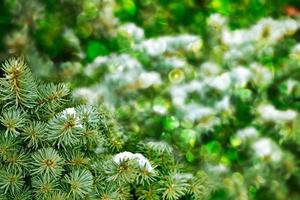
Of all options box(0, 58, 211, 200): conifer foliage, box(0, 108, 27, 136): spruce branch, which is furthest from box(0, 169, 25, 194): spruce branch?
box(0, 108, 27, 136): spruce branch

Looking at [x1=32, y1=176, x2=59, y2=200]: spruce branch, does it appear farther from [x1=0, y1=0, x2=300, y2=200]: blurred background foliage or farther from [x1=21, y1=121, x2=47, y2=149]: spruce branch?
[x1=0, y1=0, x2=300, y2=200]: blurred background foliage

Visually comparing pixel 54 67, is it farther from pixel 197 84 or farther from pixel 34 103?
pixel 34 103

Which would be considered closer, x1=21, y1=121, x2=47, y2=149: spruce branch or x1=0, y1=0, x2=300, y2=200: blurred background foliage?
x1=21, y1=121, x2=47, y2=149: spruce branch

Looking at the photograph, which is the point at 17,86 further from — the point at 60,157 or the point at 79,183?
the point at 79,183

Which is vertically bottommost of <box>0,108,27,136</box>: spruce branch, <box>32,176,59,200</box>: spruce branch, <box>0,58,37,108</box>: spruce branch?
<box>32,176,59,200</box>: spruce branch

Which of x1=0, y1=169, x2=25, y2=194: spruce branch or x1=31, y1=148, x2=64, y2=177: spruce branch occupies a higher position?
x1=31, y1=148, x2=64, y2=177: spruce branch

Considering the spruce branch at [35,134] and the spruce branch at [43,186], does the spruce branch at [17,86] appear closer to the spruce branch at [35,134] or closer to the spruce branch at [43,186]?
the spruce branch at [35,134]
